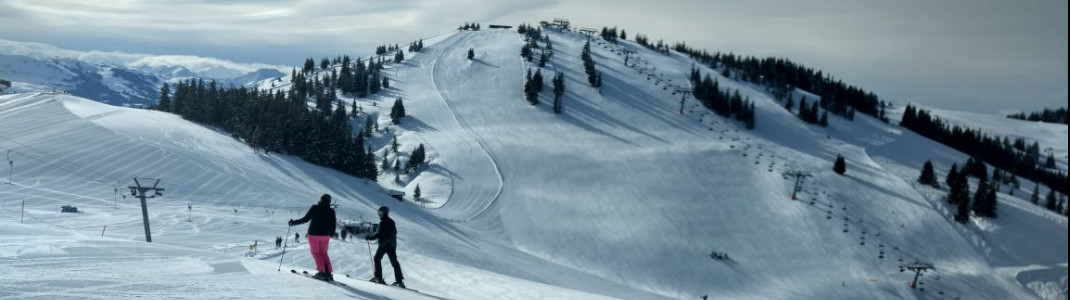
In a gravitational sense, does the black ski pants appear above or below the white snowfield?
above

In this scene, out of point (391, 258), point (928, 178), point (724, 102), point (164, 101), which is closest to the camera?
point (391, 258)

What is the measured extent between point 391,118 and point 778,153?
58.0 metres

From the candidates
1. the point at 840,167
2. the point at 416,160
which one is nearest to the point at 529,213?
the point at 416,160

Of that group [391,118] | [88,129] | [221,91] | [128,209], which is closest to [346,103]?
[391,118]

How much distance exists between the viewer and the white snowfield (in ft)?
52.2

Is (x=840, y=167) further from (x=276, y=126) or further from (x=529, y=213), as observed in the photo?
(x=276, y=126)

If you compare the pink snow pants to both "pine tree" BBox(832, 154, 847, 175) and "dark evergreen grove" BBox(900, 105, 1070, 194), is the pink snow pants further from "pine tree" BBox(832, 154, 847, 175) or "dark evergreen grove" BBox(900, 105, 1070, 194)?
"dark evergreen grove" BBox(900, 105, 1070, 194)

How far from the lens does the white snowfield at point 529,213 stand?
15.9 m

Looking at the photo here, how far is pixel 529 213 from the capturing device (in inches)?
2630

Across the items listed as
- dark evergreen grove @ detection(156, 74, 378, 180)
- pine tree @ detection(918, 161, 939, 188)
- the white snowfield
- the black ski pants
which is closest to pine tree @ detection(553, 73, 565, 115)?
the white snowfield

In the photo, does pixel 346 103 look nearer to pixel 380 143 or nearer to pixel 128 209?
pixel 380 143

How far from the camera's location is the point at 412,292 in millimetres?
13703

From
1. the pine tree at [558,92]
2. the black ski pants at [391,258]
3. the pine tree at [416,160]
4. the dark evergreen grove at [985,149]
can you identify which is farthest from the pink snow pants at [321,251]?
the dark evergreen grove at [985,149]

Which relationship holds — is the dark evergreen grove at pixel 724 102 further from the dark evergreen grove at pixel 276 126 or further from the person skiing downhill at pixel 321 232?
the person skiing downhill at pixel 321 232
